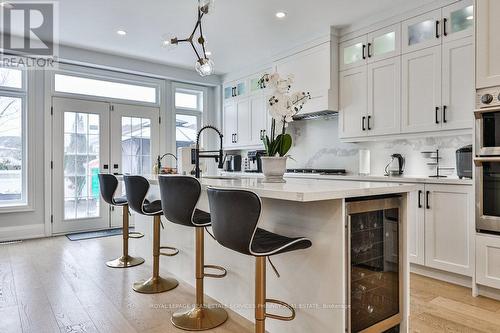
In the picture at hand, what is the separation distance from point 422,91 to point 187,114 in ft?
13.4

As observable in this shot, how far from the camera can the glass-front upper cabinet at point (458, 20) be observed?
3039 millimetres

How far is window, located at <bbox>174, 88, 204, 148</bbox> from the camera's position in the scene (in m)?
6.10

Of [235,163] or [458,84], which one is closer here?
[458,84]

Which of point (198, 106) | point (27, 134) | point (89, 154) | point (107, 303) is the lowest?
point (107, 303)

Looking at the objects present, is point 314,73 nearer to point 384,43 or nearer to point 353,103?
point 353,103

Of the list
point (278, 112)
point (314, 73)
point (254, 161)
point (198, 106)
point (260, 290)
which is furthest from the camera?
point (198, 106)

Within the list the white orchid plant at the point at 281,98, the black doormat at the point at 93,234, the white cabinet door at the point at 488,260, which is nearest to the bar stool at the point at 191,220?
the white orchid plant at the point at 281,98

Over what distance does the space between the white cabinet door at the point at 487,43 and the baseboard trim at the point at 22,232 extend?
5549mm

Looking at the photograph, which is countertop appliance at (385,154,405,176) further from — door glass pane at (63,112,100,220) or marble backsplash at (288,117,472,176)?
door glass pane at (63,112,100,220)

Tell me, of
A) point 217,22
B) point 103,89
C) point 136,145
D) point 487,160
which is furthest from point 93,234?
point 487,160

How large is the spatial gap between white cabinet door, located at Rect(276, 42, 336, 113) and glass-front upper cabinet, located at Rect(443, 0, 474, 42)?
1301 mm

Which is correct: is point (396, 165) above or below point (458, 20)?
below

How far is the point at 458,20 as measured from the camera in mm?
3123

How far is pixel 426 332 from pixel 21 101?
5462 millimetres
